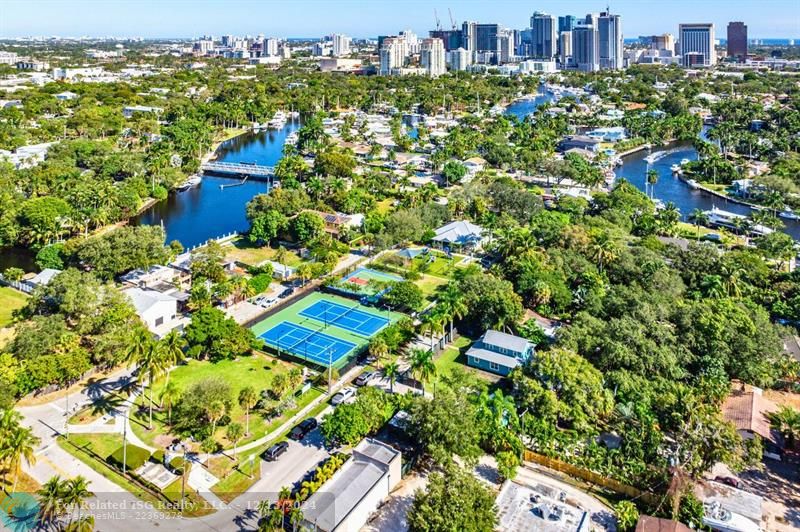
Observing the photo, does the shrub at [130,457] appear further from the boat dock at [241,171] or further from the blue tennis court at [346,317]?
the boat dock at [241,171]

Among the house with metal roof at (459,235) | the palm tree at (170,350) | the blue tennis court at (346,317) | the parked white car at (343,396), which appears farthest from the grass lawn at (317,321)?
the house with metal roof at (459,235)

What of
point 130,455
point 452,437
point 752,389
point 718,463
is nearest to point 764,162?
point 752,389

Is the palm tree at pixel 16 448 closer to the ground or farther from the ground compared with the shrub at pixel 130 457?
farther from the ground

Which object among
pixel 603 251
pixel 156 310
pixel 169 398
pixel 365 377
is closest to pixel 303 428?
pixel 365 377

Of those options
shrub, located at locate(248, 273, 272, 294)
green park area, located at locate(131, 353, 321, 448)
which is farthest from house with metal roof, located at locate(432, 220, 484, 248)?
green park area, located at locate(131, 353, 321, 448)

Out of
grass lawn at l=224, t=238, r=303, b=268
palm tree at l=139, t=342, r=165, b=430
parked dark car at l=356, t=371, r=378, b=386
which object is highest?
grass lawn at l=224, t=238, r=303, b=268

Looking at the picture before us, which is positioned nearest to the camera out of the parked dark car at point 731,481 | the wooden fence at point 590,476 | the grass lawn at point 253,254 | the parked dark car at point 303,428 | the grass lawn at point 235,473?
the wooden fence at point 590,476

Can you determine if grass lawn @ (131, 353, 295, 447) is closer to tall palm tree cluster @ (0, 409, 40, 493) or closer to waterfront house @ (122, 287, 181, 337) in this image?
tall palm tree cluster @ (0, 409, 40, 493)

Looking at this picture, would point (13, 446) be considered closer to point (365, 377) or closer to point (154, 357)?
point (154, 357)
